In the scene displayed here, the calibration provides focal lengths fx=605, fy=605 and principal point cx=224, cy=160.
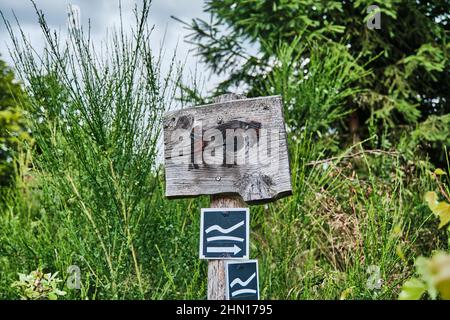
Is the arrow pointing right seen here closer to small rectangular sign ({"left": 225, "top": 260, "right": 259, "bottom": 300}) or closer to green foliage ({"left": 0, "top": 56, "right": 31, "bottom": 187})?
small rectangular sign ({"left": 225, "top": 260, "right": 259, "bottom": 300})

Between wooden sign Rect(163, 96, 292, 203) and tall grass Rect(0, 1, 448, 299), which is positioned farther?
tall grass Rect(0, 1, 448, 299)

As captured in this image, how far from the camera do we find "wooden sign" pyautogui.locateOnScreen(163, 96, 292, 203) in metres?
2.32

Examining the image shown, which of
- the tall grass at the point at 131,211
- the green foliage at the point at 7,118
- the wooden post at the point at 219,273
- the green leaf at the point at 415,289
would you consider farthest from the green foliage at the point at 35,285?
the green foliage at the point at 7,118

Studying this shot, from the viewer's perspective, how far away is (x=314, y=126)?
4.08 m

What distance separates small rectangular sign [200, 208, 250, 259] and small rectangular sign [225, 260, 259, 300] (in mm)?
34

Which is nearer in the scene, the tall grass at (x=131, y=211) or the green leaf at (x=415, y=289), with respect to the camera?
the green leaf at (x=415, y=289)

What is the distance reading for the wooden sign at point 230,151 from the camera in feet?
7.62

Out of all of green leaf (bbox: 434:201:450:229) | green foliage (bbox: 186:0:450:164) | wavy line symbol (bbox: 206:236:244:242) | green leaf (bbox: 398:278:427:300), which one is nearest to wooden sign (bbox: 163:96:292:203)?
wavy line symbol (bbox: 206:236:244:242)

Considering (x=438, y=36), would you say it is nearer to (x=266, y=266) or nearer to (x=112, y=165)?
(x=266, y=266)

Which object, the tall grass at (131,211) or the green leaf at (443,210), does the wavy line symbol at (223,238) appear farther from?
the green leaf at (443,210)

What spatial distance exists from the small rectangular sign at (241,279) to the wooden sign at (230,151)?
0.25m

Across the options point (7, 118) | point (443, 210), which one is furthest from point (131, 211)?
point (7, 118)

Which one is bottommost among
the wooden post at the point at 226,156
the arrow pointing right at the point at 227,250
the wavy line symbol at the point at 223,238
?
the arrow pointing right at the point at 227,250
